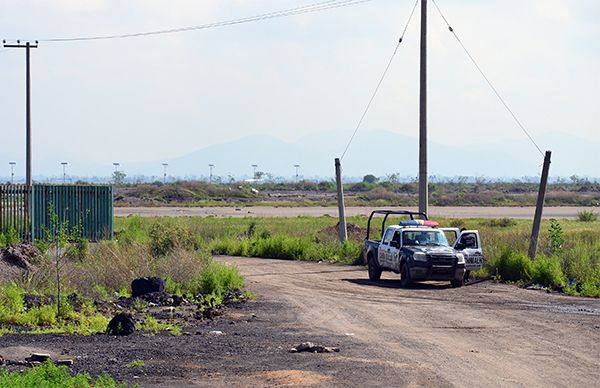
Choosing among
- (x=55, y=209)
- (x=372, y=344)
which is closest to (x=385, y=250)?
(x=372, y=344)

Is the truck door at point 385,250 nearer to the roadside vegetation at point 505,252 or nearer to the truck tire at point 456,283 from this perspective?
the truck tire at point 456,283

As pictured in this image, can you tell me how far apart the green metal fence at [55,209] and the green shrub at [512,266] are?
1585cm

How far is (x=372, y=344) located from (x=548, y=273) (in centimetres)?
1198

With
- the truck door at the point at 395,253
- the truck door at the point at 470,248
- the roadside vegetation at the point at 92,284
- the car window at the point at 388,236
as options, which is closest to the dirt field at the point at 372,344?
the roadside vegetation at the point at 92,284

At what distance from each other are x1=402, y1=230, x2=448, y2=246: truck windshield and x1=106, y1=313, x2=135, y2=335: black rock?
40.0 ft

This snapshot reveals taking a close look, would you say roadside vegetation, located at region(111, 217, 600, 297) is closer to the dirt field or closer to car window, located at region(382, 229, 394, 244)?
the dirt field

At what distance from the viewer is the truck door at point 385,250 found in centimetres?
2836

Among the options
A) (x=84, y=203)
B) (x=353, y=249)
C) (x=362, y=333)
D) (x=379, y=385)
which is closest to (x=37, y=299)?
(x=362, y=333)

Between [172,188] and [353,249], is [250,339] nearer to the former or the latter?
[353,249]

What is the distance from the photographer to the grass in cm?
1174

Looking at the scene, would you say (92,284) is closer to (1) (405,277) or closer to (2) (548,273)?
(1) (405,277)

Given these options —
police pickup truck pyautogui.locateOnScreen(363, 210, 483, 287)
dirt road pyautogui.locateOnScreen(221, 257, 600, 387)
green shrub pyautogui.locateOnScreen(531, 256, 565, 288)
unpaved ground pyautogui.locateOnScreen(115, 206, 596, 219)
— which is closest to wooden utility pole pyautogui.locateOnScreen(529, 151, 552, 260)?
green shrub pyautogui.locateOnScreen(531, 256, 565, 288)

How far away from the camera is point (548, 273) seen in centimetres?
2717

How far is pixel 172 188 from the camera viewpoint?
147250mm
